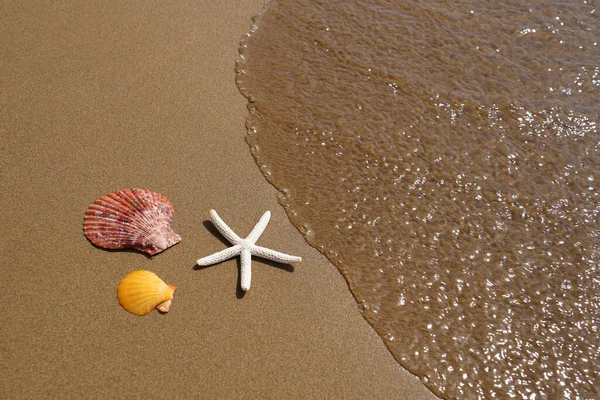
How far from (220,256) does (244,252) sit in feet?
0.53

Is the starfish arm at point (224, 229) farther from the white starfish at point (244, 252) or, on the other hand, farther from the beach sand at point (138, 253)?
the beach sand at point (138, 253)

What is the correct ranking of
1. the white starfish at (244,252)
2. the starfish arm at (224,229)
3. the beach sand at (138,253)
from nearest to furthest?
the beach sand at (138,253) < the white starfish at (244,252) < the starfish arm at (224,229)

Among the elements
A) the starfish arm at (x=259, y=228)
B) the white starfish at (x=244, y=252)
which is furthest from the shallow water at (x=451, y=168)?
the white starfish at (x=244, y=252)

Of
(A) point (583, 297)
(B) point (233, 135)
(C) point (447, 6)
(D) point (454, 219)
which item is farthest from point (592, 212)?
(B) point (233, 135)

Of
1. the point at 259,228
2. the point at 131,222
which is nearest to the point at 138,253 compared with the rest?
the point at 131,222

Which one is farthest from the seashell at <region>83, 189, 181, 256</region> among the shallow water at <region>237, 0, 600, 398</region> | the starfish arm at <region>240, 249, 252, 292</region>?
the shallow water at <region>237, 0, 600, 398</region>

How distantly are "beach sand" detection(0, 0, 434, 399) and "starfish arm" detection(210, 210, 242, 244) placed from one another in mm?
123

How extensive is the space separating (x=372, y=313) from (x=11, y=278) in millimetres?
2359

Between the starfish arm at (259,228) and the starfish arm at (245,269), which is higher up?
the starfish arm at (259,228)

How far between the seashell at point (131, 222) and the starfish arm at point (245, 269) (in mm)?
500

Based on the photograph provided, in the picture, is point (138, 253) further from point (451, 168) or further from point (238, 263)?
point (451, 168)

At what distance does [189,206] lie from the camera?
3820mm

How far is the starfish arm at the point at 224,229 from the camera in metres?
3.55

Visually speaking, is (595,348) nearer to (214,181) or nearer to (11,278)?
(214,181)
